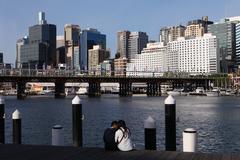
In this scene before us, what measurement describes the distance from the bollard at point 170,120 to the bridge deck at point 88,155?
2773 mm

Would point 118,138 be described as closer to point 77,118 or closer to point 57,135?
point 57,135

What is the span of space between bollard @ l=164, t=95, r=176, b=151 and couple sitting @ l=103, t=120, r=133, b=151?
9.56 feet

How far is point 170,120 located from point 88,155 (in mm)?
4619

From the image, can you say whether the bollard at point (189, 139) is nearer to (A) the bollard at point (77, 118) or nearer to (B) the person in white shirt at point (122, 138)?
(B) the person in white shirt at point (122, 138)

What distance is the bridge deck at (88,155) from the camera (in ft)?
53.8

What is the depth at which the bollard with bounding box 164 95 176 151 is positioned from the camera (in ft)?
65.6

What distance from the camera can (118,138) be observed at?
1764cm

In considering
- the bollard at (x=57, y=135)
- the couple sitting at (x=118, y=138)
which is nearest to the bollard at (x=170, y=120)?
the couple sitting at (x=118, y=138)

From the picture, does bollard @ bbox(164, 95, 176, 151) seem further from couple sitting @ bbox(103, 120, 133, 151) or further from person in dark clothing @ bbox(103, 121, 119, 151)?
person in dark clothing @ bbox(103, 121, 119, 151)

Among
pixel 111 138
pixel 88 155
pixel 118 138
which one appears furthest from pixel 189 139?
pixel 88 155

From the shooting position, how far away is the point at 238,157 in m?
A: 16.3

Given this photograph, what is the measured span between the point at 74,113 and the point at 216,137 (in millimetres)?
24387

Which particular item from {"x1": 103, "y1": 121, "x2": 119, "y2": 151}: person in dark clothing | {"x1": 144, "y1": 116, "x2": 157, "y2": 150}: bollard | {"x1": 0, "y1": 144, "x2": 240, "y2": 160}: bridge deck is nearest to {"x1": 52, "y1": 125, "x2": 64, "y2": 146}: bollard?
{"x1": 0, "y1": 144, "x2": 240, "y2": 160}: bridge deck

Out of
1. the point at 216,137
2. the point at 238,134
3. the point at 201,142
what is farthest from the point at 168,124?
the point at 238,134
